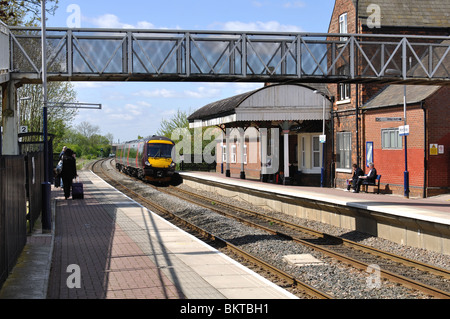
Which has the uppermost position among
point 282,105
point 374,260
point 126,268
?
point 282,105

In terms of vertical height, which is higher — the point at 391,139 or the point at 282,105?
the point at 282,105

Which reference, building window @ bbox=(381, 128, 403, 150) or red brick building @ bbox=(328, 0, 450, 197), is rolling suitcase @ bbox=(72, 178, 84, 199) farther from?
building window @ bbox=(381, 128, 403, 150)

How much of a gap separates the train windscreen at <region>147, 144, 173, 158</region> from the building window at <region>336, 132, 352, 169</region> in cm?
1292

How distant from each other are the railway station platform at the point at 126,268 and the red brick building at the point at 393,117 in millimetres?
10990

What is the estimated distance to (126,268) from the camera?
369 inches

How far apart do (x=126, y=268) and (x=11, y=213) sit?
7.19 ft

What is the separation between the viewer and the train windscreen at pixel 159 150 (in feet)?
116

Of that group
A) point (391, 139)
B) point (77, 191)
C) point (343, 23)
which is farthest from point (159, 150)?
point (391, 139)

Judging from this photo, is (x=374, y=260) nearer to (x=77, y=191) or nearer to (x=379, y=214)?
(x=379, y=214)

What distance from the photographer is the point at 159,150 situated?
117 feet

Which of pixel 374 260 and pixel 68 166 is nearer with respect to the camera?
pixel 374 260

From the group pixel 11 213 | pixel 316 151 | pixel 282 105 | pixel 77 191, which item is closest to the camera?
pixel 11 213

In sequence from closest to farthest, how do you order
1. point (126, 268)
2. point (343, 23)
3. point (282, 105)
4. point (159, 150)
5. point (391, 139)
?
point (126, 268)
point (391, 139)
point (343, 23)
point (282, 105)
point (159, 150)
